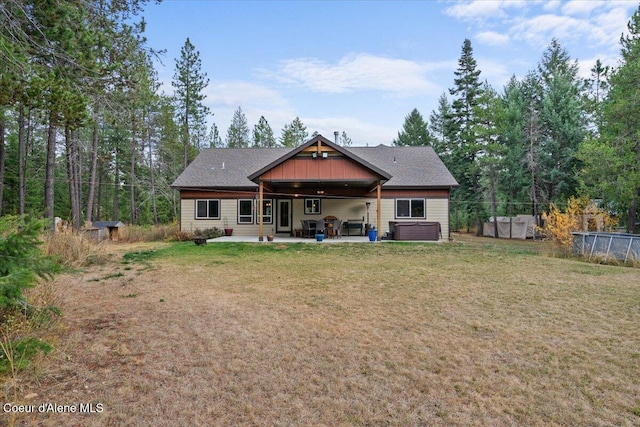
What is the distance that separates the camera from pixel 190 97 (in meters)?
27.3

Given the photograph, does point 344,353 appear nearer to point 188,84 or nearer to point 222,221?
point 222,221

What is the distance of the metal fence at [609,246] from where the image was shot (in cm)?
932

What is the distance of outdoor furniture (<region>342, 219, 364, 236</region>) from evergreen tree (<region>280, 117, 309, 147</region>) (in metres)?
20.8

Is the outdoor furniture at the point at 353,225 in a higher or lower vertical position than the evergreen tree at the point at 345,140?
lower

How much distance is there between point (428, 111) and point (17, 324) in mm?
39748

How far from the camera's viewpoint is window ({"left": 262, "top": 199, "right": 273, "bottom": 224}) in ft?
58.3

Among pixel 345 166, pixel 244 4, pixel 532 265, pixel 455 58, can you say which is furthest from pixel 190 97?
pixel 532 265

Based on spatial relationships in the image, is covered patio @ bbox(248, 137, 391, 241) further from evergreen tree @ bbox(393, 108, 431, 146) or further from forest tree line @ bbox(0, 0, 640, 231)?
evergreen tree @ bbox(393, 108, 431, 146)

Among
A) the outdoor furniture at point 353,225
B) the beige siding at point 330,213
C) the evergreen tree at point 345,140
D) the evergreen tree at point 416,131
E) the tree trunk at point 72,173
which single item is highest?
the evergreen tree at point 345,140

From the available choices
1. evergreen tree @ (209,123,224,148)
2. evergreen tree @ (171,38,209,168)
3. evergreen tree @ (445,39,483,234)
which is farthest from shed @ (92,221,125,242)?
evergreen tree @ (209,123,224,148)

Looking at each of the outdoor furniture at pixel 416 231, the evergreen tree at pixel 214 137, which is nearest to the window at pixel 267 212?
the outdoor furniture at pixel 416 231

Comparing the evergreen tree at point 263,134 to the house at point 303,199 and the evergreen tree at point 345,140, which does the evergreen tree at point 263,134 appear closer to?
the evergreen tree at point 345,140

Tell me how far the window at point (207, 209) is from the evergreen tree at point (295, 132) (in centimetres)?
2000

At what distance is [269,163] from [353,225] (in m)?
5.79
